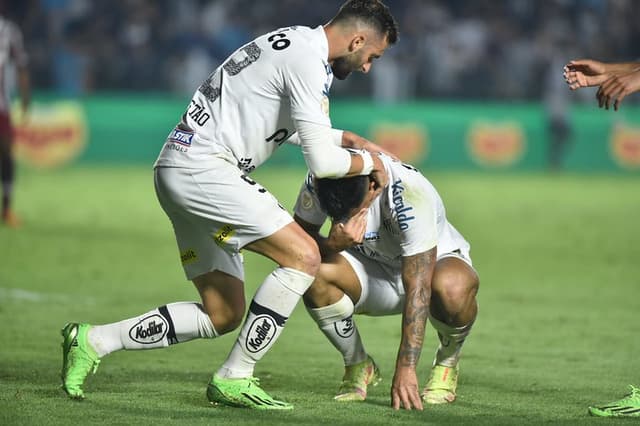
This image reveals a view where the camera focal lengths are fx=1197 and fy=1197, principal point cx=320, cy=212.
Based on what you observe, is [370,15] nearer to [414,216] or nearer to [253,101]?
[253,101]

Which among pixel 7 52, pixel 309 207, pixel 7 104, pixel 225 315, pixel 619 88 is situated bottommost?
pixel 7 104

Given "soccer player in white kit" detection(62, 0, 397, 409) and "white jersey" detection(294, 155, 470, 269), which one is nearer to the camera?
"soccer player in white kit" detection(62, 0, 397, 409)

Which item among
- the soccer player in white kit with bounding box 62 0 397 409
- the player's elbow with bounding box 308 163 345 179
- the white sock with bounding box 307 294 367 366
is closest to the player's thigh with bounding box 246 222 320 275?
the soccer player in white kit with bounding box 62 0 397 409

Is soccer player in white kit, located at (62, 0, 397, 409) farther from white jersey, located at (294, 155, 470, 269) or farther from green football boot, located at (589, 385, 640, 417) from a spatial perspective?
green football boot, located at (589, 385, 640, 417)

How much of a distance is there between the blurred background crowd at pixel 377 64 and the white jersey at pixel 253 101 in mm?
15447

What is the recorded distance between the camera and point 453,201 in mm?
16672

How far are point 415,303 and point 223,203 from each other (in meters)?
0.99

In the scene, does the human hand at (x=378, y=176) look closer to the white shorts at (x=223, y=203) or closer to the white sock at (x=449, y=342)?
the white shorts at (x=223, y=203)

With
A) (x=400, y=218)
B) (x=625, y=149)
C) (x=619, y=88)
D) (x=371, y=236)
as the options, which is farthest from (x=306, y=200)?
(x=625, y=149)

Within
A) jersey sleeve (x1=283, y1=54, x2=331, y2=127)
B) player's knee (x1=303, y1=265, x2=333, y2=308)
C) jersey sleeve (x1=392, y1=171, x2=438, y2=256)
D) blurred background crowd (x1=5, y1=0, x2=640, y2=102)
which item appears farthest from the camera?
blurred background crowd (x1=5, y1=0, x2=640, y2=102)

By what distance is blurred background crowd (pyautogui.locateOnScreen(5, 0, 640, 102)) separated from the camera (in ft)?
70.8

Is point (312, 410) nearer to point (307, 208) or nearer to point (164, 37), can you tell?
point (307, 208)

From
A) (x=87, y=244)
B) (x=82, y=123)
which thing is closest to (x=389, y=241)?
(x=87, y=244)

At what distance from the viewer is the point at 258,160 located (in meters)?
5.50
